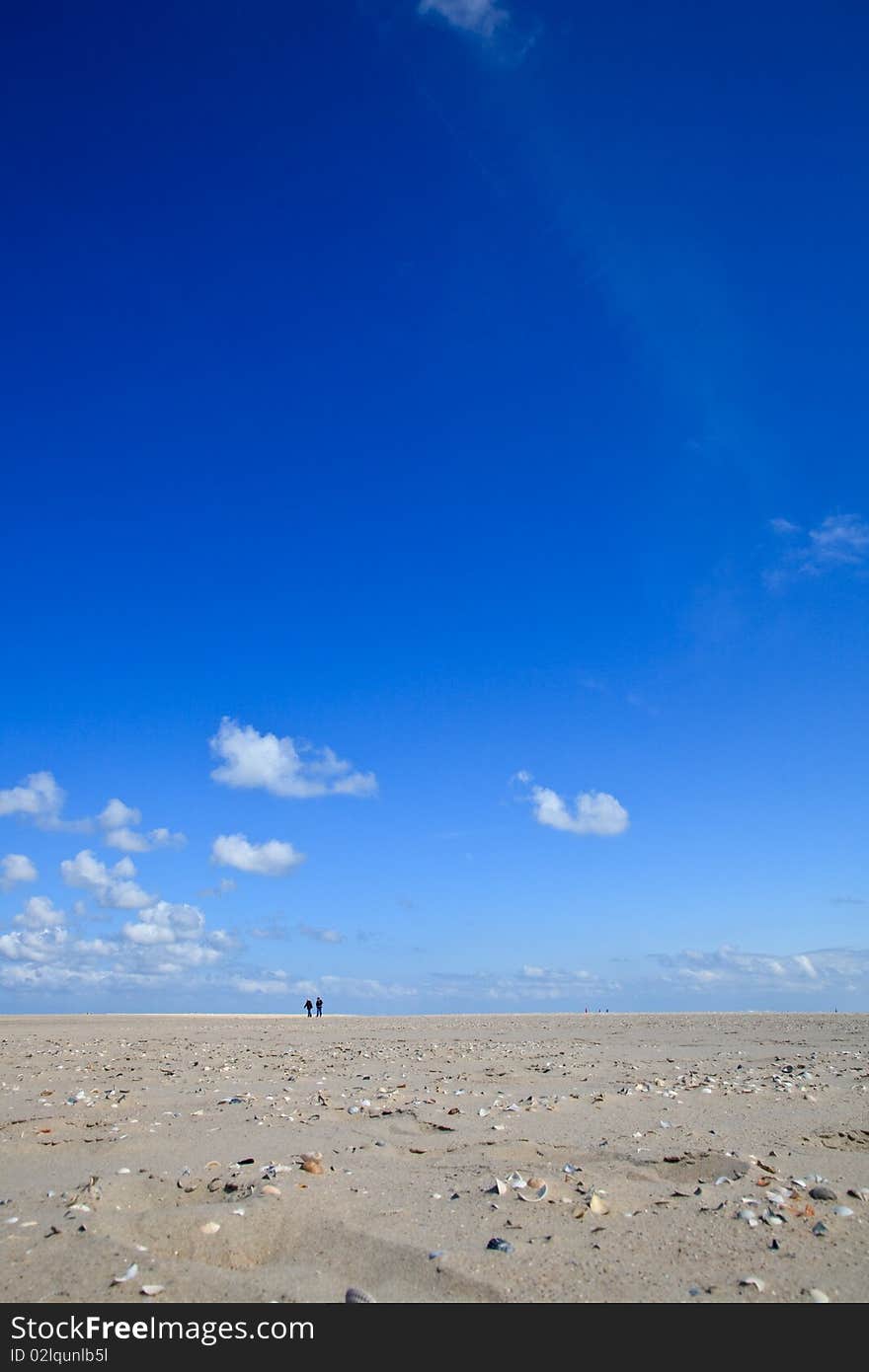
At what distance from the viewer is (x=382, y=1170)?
9062mm

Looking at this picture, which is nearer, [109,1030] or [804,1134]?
[804,1134]

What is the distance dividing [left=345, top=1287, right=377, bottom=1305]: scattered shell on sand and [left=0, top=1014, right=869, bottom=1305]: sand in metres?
0.10

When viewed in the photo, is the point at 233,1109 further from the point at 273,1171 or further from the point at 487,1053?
the point at 487,1053

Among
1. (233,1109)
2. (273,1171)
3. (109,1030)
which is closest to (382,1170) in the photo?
(273,1171)

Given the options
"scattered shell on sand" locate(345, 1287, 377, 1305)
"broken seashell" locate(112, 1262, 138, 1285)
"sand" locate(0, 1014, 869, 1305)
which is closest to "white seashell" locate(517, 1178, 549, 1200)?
"sand" locate(0, 1014, 869, 1305)

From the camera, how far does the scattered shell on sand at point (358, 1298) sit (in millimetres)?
5625

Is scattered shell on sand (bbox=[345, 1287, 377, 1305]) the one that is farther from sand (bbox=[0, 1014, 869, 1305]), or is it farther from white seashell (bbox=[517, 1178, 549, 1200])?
white seashell (bbox=[517, 1178, 549, 1200])

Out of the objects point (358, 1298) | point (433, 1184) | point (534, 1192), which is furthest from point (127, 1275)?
point (534, 1192)

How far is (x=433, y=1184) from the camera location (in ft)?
27.8

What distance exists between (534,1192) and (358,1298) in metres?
2.82

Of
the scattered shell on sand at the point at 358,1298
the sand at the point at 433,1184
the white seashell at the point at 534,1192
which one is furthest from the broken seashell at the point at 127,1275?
the white seashell at the point at 534,1192

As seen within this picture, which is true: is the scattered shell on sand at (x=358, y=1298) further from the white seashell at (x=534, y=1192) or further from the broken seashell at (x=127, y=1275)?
the white seashell at (x=534, y=1192)

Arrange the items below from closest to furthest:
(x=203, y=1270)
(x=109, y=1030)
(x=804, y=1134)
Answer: (x=203, y=1270), (x=804, y=1134), (x=109, y=1030)
